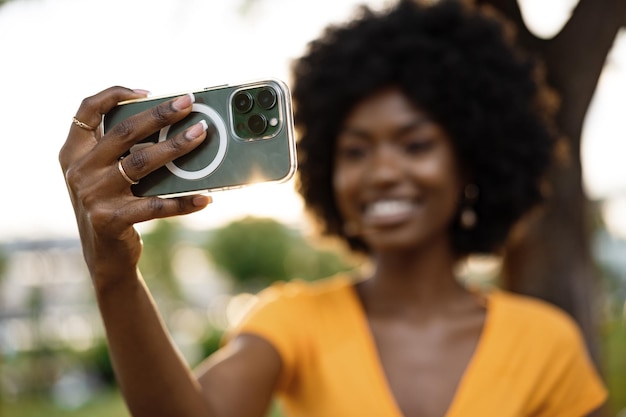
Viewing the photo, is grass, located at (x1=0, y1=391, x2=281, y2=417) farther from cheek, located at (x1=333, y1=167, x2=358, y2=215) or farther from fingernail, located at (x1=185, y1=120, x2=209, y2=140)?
fingernail, located at (x1=185, y1=120, x2=209, y2=140)

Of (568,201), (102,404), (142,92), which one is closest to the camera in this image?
(142,92)

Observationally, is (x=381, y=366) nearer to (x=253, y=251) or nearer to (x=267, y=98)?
(x=267, y=98)

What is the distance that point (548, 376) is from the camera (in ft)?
7.35

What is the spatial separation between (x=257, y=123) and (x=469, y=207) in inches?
58.4

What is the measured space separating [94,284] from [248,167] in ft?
1.24

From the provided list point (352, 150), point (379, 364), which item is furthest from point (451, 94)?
Result: point (379, 364)

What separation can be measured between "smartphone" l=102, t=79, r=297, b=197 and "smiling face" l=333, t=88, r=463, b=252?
0.88m

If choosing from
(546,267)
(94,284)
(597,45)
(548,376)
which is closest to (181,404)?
(94,284)

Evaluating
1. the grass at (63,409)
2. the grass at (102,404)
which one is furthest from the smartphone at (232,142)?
the grass at (63,409)

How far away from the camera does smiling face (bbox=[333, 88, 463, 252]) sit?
2.27 metres

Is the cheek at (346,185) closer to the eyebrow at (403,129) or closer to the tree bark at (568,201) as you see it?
the eyebrow at (403,129)

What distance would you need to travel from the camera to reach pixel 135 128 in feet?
4.39

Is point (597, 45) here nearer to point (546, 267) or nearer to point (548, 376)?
point (546, 267)

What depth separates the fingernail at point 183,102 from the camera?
1.36m
